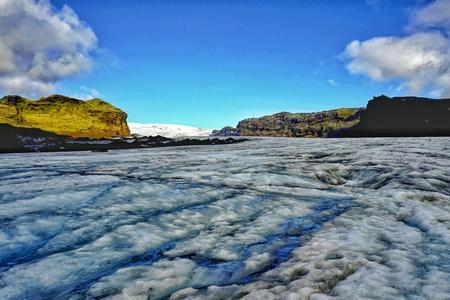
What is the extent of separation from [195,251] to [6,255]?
155cm

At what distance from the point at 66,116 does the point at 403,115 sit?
70.7 m

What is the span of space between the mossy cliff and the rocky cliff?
54.7 meters

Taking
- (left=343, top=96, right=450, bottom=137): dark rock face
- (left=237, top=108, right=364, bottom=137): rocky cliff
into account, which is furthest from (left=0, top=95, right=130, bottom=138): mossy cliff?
(left=237, top=108, right=364, bottom=137): rocky cliff

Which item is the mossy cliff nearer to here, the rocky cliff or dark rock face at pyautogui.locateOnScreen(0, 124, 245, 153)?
dark rock face at pyautogui.locateOnScreen(0, 124, 245, 153)

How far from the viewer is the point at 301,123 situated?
12862 cm

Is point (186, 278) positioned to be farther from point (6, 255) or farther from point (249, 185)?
point (249, 185)

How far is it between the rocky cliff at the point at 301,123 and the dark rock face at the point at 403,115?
27.5 m

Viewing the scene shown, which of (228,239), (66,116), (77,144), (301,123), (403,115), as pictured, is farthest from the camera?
(301,123)

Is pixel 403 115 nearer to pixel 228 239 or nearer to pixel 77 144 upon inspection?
pixel 77 144

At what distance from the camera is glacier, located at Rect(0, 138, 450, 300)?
240 centimetres

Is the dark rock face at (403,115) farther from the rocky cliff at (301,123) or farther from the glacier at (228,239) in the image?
the glacier at (228,239)

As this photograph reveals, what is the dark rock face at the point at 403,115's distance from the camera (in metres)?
64.9

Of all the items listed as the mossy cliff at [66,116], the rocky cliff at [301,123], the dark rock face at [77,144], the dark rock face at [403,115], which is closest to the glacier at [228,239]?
the dark rock face at [77,144]

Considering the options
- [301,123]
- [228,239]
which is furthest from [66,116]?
[228,239]
